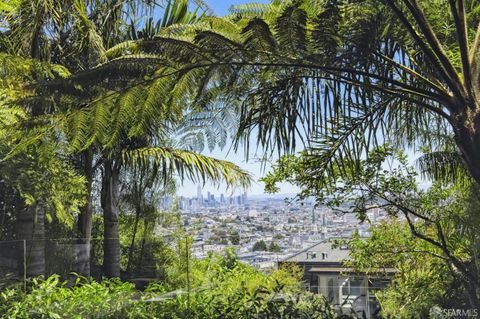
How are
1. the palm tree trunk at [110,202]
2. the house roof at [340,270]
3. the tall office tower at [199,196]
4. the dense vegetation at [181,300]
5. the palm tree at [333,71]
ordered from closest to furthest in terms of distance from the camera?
the palm tree at [333,71], the dense vegetation at [181,300], the house roof at [340,270], the palm tree trunk at [110,202], the tall office tower at [199,196]

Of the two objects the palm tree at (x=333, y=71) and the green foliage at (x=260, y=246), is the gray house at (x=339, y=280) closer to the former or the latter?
the green foliage at (x=260, y=246)

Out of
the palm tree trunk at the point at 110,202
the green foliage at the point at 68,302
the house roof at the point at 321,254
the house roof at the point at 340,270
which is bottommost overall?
the green foliage at the point at 68,302

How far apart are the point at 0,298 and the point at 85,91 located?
Result: 9.51 feet

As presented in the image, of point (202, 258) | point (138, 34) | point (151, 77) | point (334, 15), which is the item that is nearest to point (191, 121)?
point (151, 77)

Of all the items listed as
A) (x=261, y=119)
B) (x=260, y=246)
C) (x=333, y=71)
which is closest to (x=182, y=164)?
(x=260, y=246)

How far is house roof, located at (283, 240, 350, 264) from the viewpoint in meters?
6.30

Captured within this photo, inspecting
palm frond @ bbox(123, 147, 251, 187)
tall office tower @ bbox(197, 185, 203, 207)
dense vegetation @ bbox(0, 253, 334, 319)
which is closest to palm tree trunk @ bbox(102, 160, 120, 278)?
palm frond @ bbox(123, 147, 251, 187)

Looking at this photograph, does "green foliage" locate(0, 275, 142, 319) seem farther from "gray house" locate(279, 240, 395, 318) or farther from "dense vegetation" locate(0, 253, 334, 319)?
"gray house" locate(279, 240, 395, 318)

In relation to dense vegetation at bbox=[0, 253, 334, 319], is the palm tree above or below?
above

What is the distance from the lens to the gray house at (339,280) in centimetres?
500

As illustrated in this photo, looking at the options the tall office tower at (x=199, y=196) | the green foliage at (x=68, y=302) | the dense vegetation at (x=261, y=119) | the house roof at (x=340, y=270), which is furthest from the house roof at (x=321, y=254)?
the tall office tower at (x=199, y=196)

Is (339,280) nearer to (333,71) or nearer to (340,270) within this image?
(340,270)

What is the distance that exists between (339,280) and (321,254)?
98 cm

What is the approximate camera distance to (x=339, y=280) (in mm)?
5582
